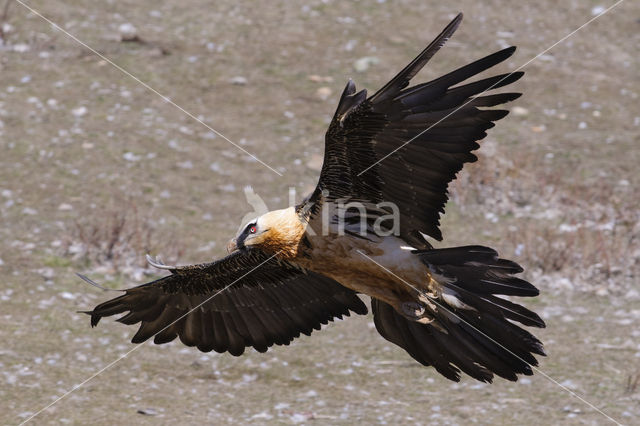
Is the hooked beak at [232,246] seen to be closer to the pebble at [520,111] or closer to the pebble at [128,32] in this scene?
the pebble at [520,111]

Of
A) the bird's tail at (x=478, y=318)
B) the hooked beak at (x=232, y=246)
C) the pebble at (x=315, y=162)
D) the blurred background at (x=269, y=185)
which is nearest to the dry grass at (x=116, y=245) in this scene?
the blurred background at (x=269, y=185)

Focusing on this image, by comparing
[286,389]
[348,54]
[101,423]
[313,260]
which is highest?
[348,54]

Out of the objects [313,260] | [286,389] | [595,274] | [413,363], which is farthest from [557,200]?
[313,260]

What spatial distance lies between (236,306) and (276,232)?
46.8 inches

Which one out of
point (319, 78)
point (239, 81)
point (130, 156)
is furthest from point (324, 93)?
point (130, 156)

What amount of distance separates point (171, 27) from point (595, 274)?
22.6ft

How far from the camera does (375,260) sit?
5.79 meters

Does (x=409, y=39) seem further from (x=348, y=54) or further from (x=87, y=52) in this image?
(x=87, y=52)

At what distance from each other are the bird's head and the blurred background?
1528 millimetres

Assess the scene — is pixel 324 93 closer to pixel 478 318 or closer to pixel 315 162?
pixel 315 162

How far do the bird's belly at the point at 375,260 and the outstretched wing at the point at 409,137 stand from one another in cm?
23

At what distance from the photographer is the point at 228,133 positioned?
1126 cm

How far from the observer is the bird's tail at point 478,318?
18.2 feet

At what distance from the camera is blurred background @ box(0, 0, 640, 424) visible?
7.32 meters
